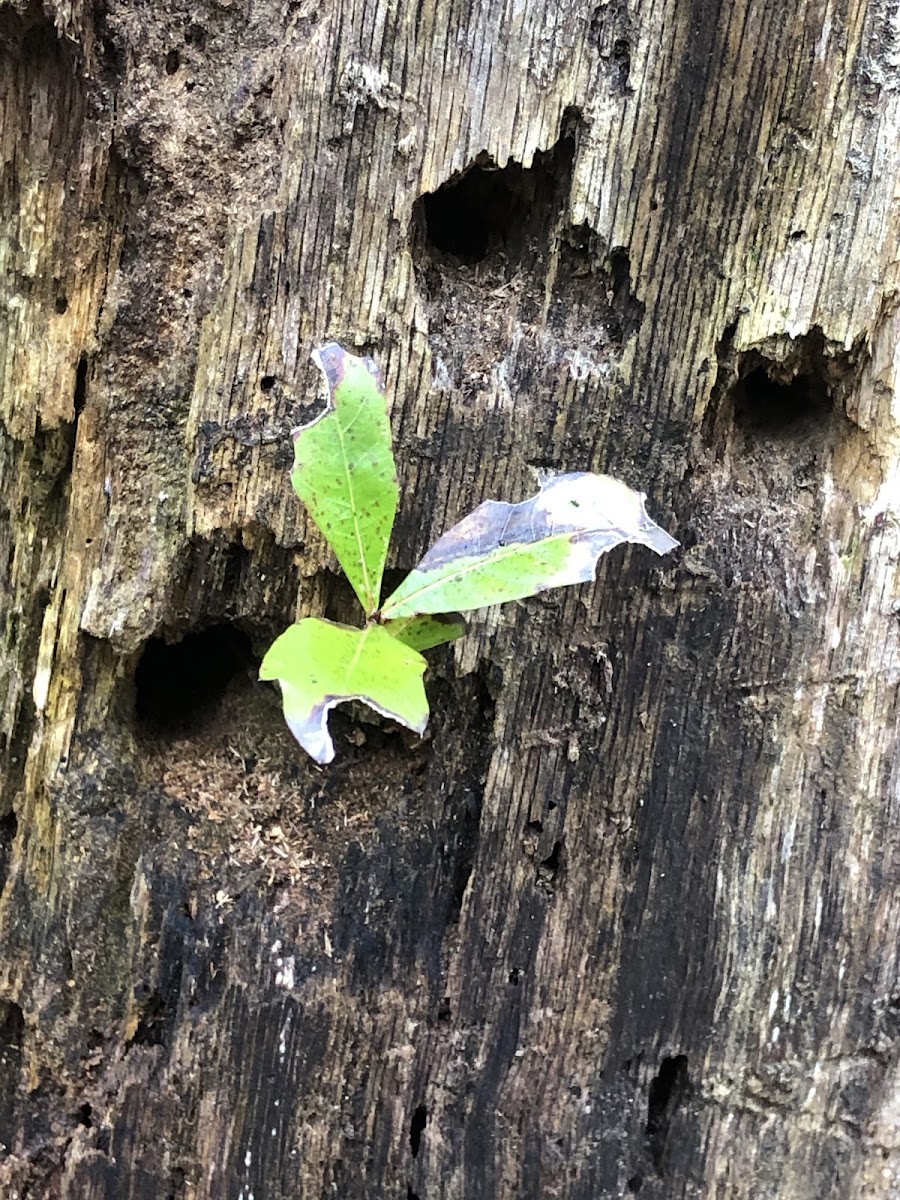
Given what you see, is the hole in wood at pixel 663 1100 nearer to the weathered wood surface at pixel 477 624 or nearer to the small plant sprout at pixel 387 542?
the weathered wood surface at pixel 477 624

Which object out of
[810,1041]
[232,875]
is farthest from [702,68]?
[810,1041]

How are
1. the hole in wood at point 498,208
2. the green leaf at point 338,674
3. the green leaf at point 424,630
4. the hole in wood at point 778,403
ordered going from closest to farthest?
the green leaf at point 338,674
the green leaf at point 424,630
the hole in wood at point 498,208
the hole in wood at point 778,403

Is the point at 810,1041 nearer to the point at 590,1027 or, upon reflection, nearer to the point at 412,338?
the point at 590,1027

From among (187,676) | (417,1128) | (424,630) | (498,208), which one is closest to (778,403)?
(498,208)

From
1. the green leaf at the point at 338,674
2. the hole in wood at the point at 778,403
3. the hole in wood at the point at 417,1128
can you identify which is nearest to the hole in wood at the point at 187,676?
the green leaf at the point at 338,674

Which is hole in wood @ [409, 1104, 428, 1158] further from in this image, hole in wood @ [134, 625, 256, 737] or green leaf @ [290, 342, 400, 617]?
green leaf @ [290, 342, 400, 617]

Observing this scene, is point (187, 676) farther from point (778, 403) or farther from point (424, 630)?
point (778, 403)
